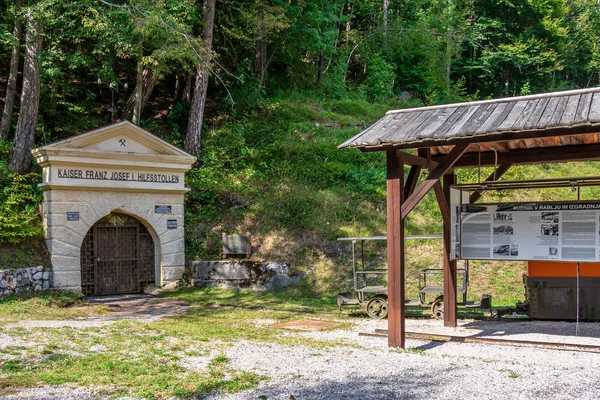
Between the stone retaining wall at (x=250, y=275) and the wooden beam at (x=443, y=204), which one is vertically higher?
the wooden beam at (x=443, y=204)

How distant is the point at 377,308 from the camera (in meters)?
12.6

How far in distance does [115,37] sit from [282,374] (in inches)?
495

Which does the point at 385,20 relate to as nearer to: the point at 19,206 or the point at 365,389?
the point at 19,206

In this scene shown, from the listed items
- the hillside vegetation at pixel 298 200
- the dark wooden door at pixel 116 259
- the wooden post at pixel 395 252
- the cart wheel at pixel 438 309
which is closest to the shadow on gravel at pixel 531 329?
the cart wheel at pixel 438 309

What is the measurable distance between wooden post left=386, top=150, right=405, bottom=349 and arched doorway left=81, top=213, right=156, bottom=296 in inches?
381

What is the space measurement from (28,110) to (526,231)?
1387cm

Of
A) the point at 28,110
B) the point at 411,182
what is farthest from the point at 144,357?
the point at 28,110

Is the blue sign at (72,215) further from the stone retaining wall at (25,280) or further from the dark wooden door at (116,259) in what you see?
the stone retaining wall at (25,280)

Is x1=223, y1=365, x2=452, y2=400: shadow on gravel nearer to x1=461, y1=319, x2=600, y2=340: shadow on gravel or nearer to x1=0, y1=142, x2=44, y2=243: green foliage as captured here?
x1=461, y1=319, x2=600, y2=340: shadow on gravel

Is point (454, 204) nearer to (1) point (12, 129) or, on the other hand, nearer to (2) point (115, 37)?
(2) point (115, 37)

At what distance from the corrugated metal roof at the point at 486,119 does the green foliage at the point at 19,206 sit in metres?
9.40

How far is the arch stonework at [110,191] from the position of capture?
600 inches

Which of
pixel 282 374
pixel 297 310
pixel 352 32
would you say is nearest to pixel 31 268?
pixel 297 310

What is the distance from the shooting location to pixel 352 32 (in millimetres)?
35844
